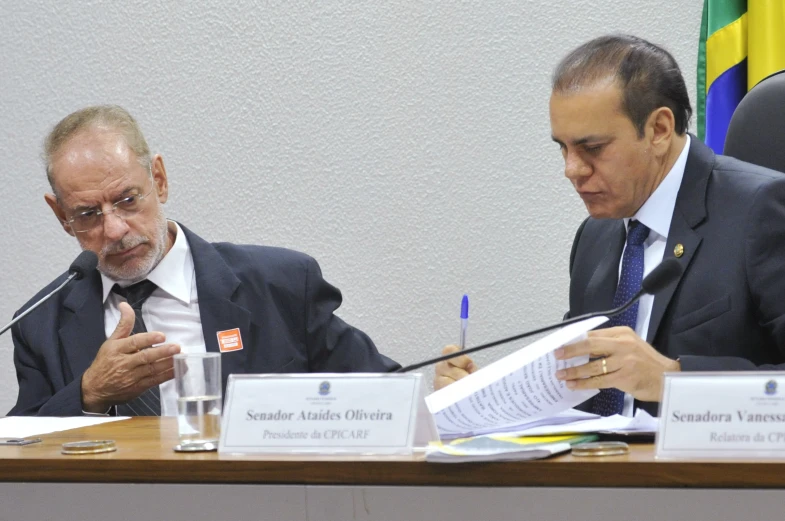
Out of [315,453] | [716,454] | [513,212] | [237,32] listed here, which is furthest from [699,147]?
[237,32]

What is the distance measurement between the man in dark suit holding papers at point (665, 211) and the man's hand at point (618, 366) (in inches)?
12.0

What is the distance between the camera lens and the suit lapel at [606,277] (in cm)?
193

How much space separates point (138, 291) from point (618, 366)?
1237 mm

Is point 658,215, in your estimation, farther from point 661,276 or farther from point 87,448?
point 87,448

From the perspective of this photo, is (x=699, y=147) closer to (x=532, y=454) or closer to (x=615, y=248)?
(x=615, y=248)

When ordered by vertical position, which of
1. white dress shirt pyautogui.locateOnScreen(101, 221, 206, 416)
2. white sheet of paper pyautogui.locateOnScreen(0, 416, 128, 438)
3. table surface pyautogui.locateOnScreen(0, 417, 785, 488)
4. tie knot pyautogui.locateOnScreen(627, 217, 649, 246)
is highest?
tie knot pyautogui.locateOnScreen(627, 217, 649, 246)

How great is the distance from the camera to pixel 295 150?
2781 millimetres

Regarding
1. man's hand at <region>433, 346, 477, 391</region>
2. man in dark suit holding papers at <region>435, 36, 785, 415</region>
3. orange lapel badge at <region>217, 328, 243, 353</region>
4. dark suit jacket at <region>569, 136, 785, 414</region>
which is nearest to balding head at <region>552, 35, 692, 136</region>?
man in dark suit holding papers at <region>435, 36, 785, 415</region>

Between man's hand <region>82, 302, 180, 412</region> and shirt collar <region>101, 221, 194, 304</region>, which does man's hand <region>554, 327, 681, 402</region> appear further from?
shirt collar <region>101, 221, 194, 304</region>

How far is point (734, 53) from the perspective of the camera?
8.16 ft

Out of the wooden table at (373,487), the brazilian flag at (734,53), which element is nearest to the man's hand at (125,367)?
the wooden table at (373,487)

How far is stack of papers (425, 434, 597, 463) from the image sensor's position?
39.0 inches

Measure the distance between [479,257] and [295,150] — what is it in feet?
2.10

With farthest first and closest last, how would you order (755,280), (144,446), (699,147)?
(699,147), (755,280), (144,446)
